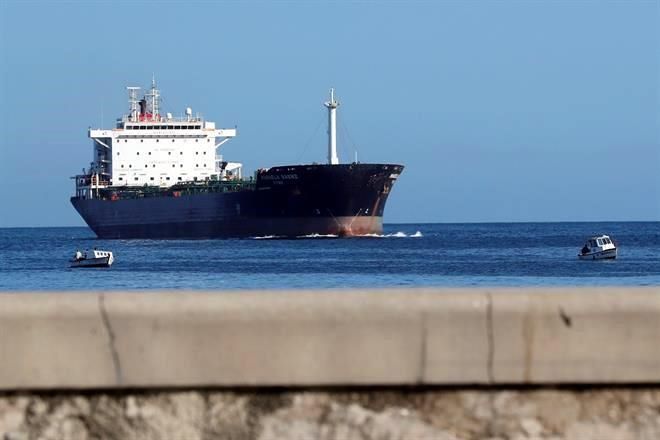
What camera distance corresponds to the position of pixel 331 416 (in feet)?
11.7

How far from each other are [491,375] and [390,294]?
1.13 feet

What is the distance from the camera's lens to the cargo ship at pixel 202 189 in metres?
67.1

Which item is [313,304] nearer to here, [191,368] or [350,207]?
[191,368]

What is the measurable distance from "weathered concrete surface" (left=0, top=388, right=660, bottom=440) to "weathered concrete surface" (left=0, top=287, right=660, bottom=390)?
0.17 feet

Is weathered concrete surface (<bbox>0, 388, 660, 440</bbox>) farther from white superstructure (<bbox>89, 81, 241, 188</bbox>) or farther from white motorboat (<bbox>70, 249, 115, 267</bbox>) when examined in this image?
white superstructure (<bbox>89, 81, 241, 188</bbox>)

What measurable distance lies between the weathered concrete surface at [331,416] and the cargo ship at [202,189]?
62099 mm

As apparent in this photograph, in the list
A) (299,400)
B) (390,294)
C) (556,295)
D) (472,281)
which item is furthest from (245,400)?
(472,281)

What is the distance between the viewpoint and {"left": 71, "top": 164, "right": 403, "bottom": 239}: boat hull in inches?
2613

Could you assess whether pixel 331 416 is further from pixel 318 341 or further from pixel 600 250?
pixel 600 250

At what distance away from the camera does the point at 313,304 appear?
11.6 ft

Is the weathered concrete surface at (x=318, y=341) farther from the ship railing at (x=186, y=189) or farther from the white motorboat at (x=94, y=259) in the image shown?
the ship railing at (x=186, y=189)

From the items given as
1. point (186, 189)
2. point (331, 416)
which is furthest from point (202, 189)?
point (331, 416)

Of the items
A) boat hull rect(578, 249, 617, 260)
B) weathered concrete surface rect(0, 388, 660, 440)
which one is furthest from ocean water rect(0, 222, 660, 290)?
weathered concrete surface rect(0, 388, 660, 440)

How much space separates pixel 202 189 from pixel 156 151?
8.43m
